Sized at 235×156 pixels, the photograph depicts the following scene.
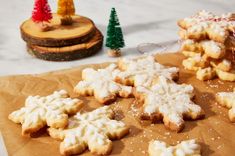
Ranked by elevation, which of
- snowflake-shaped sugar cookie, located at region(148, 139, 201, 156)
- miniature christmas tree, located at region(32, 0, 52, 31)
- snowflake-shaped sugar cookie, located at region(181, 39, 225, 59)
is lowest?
snowflake-shaped sugar cookie, located at region(148, 139, 201, 156)

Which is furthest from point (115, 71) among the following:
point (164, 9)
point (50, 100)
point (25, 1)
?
point (25, 1)

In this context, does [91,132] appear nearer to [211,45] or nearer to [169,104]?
[169,104]

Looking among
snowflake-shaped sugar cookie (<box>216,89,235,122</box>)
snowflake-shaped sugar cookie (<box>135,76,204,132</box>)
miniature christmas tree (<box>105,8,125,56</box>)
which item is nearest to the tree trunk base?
miniature christmas tree (<box>105,8,125,56</box>)

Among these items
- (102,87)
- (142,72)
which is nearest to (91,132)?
(102,87)

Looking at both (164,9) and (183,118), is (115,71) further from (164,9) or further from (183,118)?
(164,9)

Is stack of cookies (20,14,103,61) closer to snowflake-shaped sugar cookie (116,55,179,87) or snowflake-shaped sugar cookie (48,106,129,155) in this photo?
snowflake-shaped sugar cookie (116,55,179,87)

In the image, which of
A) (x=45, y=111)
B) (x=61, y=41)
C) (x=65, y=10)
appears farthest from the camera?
(x=65, y=10)

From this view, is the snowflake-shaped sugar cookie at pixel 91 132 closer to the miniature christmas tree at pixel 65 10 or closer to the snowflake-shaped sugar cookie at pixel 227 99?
the snowflake-shaped sugar cookie at pixel 227 99

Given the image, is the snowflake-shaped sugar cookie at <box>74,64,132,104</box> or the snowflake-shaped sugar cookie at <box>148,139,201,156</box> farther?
the snowflake-shaped sugar cookie at <box>74,64,132,104</box>
